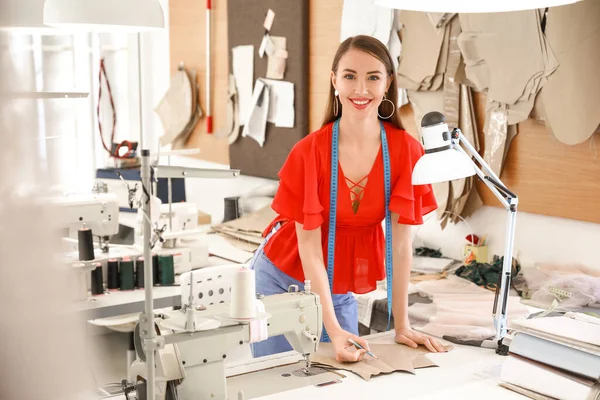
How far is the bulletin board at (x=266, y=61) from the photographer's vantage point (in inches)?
158

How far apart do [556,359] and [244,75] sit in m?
3.33

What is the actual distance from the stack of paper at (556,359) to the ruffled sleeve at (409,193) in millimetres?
413

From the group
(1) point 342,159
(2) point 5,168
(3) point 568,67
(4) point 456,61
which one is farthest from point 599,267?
(2) point 5,168

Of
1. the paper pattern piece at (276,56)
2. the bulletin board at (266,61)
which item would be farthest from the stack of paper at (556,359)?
the paper pattern piece at (276,56)

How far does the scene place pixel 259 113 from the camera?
438 centimetres

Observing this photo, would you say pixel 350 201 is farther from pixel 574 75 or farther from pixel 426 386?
pixel 574 75

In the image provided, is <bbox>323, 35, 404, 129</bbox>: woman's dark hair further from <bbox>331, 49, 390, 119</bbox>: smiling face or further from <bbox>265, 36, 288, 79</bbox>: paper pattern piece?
<bbox>265, 36, 288, 79</bbox>: paper pattern piece

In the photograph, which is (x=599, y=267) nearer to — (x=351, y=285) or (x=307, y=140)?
(x=351, y=285)

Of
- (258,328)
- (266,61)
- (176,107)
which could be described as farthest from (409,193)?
(176,107)

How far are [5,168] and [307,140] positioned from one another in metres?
1.63

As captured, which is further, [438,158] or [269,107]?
[269,107]

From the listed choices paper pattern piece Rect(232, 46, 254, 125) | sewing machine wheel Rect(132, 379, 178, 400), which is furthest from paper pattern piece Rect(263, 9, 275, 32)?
sewing machine wheel Rect(132, 379, 178, 400)

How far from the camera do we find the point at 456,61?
2930 millimetres

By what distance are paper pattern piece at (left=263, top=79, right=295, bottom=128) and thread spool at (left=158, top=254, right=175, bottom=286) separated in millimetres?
1443
